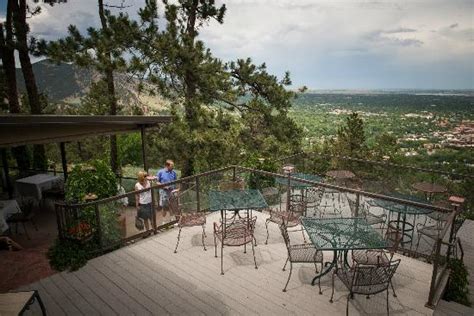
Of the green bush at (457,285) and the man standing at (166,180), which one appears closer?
the green bush at (457,285)

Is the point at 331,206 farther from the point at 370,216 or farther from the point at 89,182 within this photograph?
the point at 89,182

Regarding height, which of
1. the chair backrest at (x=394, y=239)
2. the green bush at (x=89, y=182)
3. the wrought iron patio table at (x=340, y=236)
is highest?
the green bush at (x=89, y=182)

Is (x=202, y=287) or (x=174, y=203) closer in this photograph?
(x=202, y=287)

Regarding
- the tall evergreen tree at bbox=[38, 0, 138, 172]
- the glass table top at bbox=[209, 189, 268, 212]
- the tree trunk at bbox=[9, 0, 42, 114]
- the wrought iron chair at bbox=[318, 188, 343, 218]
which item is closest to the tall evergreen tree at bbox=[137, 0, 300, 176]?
the tall evergreen tree at bbox=[38, 0, 138, 172]

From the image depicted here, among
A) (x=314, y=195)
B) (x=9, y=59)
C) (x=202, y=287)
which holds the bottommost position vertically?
(x=202, y=287)

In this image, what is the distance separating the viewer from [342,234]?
4.55m

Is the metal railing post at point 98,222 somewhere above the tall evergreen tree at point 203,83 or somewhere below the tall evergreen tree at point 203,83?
below

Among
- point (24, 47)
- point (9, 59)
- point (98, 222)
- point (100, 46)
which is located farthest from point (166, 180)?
point (9, 59)

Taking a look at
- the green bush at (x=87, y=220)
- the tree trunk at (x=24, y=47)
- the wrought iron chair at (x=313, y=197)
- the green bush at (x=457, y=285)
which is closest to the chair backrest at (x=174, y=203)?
the green bush at (x=87, y=220)

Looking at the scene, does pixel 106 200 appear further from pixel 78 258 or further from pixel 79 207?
pixel 78 258

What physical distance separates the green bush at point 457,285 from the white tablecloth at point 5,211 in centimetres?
893

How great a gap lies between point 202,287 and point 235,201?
1848 millimetres

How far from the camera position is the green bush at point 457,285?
4789mm

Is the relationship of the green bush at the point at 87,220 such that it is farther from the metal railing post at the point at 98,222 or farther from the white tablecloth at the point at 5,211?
the white tablecloth at the point at 5,211
